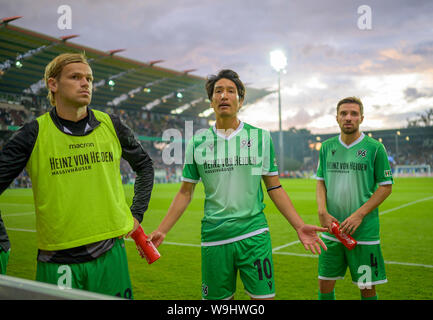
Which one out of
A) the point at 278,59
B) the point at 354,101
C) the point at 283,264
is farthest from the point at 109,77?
the point at 354,101

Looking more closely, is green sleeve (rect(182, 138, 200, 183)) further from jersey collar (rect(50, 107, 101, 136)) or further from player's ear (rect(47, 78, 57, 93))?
player's ear (rect(47, 78, 57, 93))

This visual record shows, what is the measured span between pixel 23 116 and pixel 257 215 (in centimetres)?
4034

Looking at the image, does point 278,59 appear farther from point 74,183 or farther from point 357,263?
point 74,183

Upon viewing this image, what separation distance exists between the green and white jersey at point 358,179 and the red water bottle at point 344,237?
0.15 m

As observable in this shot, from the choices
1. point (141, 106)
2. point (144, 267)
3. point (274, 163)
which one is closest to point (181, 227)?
point (144, 267)

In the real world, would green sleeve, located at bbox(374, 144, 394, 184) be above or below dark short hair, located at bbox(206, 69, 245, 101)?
below

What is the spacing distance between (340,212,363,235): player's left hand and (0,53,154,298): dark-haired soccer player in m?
1.96

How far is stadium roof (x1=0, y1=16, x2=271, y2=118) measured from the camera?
96.7ft

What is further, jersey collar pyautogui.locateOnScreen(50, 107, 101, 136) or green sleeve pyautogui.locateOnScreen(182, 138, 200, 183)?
green sleeve pyautogui.locateOnScreen(182, 138, 200, 183)

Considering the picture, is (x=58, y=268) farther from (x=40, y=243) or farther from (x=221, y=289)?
(x=221, y=289)

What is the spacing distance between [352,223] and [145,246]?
1.89m

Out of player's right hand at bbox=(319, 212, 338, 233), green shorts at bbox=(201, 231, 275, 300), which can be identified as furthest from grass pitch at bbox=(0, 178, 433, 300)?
green shorts at bbox=(201, 231, 275, 300)
